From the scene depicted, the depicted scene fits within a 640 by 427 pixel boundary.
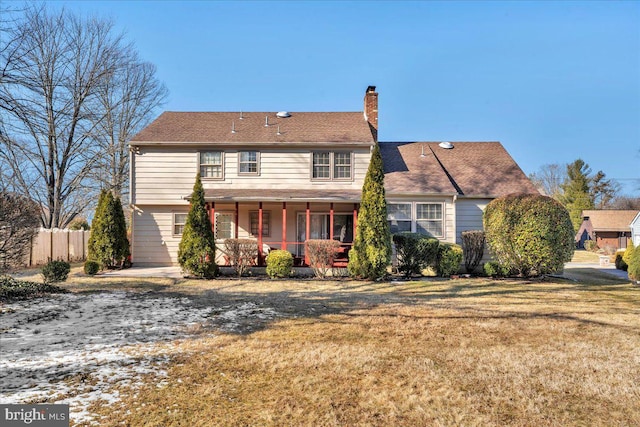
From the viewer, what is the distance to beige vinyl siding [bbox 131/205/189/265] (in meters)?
15.3

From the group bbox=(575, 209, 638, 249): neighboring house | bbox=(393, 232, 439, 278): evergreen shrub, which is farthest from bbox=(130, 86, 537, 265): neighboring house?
bbox=(575, 209, 638, 249): neighboring house

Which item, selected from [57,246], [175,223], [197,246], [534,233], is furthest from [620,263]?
[57,246]

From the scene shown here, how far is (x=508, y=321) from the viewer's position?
22.7ft

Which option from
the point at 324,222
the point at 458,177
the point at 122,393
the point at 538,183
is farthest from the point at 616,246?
the point at 122,393

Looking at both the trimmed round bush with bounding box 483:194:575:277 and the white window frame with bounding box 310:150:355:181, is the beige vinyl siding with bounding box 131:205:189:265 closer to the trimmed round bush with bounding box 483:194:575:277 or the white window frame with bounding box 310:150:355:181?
the white window frame with bounding box 310:150:355:181

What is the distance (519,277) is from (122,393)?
13.0 meters

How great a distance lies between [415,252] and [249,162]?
25.1ft

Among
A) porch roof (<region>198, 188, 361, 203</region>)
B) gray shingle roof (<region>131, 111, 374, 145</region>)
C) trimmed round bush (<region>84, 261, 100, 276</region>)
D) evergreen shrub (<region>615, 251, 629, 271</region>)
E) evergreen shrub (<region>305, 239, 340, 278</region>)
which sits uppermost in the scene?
gray shingle roof (<region>131, 111, 374, 145</region>)

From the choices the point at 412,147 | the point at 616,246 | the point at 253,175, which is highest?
the point at 412,147

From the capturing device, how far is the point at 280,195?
14.3m

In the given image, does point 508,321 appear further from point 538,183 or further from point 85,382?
A: point 538,183

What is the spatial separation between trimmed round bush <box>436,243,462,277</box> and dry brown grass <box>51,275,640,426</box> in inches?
181

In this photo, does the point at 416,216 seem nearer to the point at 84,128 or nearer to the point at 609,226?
the point at 84,128

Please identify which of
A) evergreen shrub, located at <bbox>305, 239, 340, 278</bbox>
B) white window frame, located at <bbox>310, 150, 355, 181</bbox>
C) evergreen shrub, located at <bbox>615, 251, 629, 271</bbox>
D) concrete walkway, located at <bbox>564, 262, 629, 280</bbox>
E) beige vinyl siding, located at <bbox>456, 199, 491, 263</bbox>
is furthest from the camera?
evergreen shrub, located at <bbox>615, 251, 629, 271</bbox>
